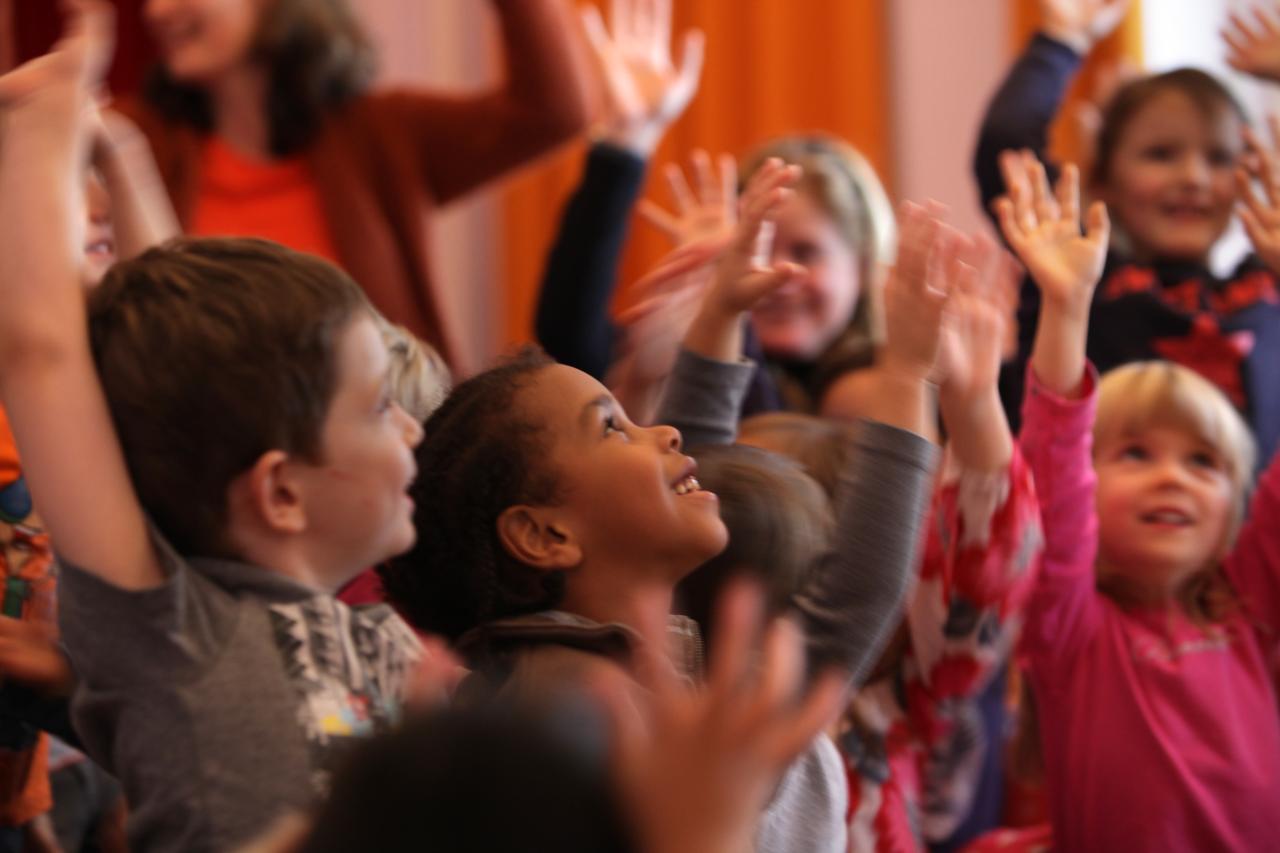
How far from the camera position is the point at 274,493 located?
959 millimetres

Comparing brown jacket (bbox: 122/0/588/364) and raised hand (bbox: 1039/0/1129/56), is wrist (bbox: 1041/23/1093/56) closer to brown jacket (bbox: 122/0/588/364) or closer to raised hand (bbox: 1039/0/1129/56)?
raised hand (bbox: 1039/0/1129/56)

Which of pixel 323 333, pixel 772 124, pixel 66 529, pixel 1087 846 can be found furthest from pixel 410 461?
pixel 772 124

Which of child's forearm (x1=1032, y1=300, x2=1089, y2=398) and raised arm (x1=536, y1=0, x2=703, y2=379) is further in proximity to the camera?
raised arm (x1=536, y1=0, x2=703, y2=379)

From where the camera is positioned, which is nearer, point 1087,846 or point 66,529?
point 66,529

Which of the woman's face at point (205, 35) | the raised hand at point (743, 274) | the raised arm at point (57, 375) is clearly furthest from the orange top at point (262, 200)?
the raised arm at point (57, 375)

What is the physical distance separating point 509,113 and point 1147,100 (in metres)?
0.97

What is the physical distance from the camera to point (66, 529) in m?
0.89

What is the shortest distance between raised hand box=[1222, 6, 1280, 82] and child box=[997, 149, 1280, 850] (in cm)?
65

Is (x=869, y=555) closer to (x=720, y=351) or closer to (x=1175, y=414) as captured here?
(x=720, y=351)

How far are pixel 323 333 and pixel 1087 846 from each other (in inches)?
35.4

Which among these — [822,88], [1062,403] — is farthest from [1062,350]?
[822,88]

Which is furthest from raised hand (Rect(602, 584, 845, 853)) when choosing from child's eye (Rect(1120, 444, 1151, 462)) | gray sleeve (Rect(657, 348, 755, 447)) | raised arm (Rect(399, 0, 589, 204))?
raised arm (Rect(399, 0, 589, 204))

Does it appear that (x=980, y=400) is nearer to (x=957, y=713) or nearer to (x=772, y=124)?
(x=957, y=713)

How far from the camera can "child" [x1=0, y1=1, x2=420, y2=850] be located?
0.89m
